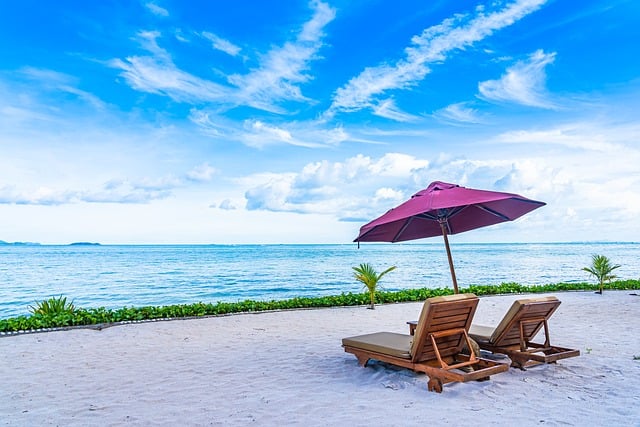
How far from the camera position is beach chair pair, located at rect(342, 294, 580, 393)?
15.0 ft

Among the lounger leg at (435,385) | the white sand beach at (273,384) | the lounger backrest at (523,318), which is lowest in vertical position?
the white sand beach at (273,384)

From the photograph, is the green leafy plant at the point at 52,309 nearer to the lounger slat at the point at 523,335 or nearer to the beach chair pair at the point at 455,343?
the beach chair pair at the point at 455,343

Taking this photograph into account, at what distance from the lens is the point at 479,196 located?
16.1 ft

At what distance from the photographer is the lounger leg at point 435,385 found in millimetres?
4555

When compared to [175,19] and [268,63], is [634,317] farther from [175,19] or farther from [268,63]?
[175,19]

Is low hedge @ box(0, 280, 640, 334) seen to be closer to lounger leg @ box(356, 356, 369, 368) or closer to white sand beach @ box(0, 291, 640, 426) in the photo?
white sand beach @ box(0, 291, 640, 426)

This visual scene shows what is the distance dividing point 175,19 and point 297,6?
405 centimetres

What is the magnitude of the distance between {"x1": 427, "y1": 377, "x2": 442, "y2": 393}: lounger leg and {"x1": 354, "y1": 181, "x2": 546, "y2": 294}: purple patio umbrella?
1659 millimetres

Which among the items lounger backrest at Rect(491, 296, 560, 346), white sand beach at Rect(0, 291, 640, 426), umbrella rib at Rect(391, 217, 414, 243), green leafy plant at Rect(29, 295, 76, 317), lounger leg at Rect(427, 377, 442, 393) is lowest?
white sand beach at Rect(0, 291, 640, 426)

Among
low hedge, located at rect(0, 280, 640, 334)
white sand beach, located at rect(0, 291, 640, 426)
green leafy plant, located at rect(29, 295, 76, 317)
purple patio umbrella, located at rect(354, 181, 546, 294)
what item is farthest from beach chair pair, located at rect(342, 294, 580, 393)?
green leafy plant, located at rect(29, 295, 76, 317)

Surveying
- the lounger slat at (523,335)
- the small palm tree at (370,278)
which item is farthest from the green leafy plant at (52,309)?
the lounger slat at (523,335)

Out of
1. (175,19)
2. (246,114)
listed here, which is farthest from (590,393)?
(246,114)

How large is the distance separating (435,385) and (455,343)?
581 millimetres

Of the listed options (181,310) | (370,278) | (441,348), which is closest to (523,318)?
(441,348)
